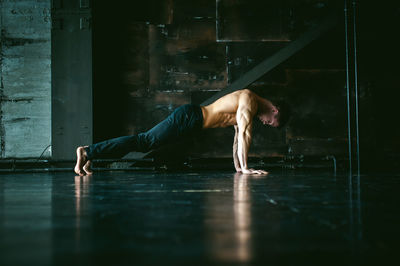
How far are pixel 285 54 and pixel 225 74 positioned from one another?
136cm

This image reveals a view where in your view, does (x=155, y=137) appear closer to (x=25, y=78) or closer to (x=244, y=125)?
(x=244, y=125)

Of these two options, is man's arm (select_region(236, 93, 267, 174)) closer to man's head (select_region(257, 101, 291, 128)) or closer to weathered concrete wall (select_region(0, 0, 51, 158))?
man's head (select_region(257, 101, 291, 128))

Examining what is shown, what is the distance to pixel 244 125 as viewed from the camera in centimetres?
516

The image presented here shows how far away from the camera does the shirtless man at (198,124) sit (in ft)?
16.2

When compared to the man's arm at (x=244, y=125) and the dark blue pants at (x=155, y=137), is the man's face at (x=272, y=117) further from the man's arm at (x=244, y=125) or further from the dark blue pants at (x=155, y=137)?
the dark blue pants at (x=155, y=137)

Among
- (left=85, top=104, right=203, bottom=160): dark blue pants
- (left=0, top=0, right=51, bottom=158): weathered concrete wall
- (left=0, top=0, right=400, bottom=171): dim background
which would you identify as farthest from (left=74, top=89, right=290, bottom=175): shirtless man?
(left=0, top=0, right=51, bottom=158): weathered concrete wall

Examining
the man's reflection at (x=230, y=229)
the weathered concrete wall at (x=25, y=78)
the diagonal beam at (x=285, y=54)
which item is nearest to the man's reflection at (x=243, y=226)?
the man's reflection at (x=230, y=229)

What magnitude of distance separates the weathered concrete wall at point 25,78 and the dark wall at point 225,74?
112cm

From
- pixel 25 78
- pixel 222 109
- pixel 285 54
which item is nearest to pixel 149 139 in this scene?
pixel 222 109

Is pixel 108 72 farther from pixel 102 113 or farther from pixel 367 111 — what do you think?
pixel 367 111

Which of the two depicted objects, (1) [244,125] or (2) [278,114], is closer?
(1) [244,125]

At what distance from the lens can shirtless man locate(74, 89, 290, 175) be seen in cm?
493

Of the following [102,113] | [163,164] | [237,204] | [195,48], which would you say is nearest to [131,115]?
[102,113]

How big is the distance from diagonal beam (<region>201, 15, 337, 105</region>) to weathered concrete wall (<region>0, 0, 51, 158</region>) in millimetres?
3303
